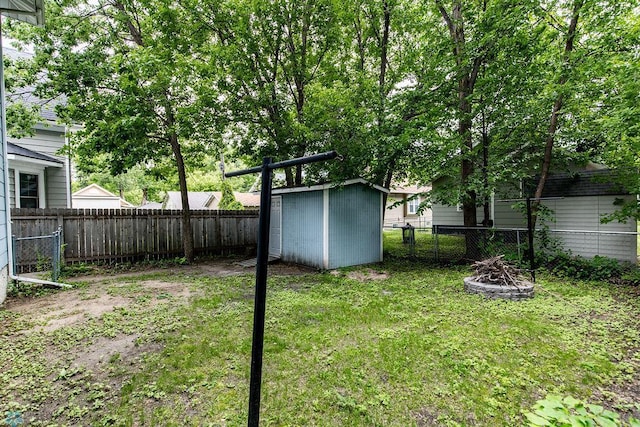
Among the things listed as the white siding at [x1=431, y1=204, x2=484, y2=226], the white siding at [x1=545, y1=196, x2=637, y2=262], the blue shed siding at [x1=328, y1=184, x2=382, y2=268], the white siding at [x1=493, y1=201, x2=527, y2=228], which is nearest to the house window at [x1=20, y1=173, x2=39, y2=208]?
the blue shed siding at [x1=328, y1=184, x2=382, y2=268]

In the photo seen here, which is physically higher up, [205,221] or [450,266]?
[205,221]

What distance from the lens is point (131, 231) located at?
26.6 feet

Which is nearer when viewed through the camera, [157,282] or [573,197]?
[157,282]

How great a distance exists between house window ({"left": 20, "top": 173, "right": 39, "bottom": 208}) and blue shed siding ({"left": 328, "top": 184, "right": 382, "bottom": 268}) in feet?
26.0

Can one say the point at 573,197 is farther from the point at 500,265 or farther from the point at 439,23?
the point at 439,23

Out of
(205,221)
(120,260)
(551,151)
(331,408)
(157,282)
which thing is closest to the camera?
(331,408)

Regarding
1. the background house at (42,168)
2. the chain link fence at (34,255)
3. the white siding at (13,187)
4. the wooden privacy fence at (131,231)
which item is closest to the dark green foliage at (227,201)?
the wooden privacy fence at (131,231)

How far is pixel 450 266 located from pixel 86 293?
7619 millimetres

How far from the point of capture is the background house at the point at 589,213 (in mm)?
7766

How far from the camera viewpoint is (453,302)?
4.72 m

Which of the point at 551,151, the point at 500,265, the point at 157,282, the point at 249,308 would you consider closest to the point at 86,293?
the point at 157,282

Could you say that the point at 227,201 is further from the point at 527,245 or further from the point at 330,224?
the point at 527,245

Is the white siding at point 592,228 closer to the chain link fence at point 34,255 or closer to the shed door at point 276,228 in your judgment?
the shed door at point 276,228

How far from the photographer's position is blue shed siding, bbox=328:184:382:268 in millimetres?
7438
